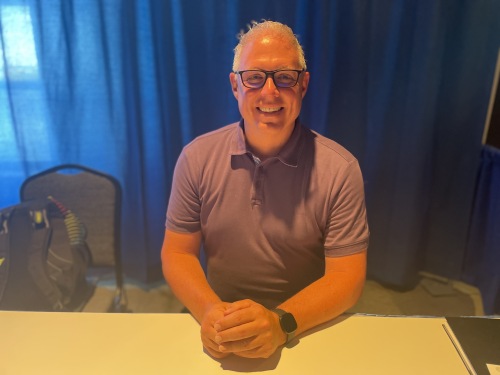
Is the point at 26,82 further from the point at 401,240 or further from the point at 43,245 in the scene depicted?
the point at 401,240

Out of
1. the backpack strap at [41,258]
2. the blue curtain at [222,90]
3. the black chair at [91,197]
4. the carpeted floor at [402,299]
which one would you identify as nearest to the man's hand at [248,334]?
the backpack strap at [41,258]

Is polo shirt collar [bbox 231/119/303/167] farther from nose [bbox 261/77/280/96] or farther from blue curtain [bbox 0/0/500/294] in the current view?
blue curtain [bbox 0/0/500/294]

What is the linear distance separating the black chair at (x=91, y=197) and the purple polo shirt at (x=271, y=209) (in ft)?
1.77

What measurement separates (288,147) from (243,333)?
0.62 meters

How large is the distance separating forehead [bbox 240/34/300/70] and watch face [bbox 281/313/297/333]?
27.9 inches

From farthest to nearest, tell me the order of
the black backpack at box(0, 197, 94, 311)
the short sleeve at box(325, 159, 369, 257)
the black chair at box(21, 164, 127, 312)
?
1. the black chair at box(21, 164, 127, 312)
2. the black backpack at box(0, 197, 94, 311)
3. the short sleeve at box(325, 159, 369, 257)

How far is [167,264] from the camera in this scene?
4.09 feet

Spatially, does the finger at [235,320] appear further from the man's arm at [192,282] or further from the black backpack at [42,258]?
the black backpack at [42,258]

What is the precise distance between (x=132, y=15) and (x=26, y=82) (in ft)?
2.36

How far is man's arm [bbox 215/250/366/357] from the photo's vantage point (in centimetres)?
86

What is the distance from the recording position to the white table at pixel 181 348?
0.84 m

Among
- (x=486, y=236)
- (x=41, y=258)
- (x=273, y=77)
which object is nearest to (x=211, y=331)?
(x=273, y=77)

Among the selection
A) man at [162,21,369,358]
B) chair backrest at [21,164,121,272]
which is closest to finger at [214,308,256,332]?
man at [162,21,369,358]

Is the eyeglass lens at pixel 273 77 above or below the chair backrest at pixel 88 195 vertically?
above
